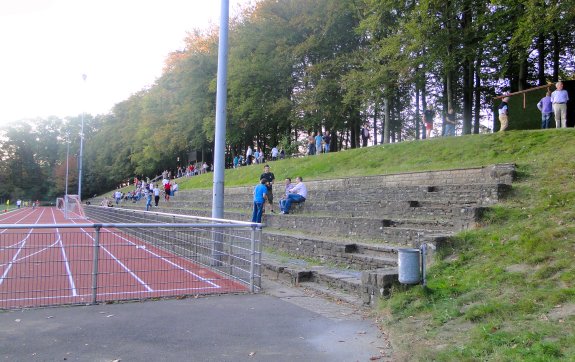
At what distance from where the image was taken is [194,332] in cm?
600

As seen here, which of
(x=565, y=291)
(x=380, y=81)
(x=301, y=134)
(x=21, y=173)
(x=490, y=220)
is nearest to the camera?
(x=565, y=291)

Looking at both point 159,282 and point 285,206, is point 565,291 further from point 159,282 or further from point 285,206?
point 285,206

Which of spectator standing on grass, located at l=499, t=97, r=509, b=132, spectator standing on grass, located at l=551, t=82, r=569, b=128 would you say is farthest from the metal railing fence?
spectator standing on grass, located at l=499, t=97, r=509, b=132

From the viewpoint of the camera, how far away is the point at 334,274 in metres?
8.95

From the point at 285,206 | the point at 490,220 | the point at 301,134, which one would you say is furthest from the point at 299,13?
the point at 490,220

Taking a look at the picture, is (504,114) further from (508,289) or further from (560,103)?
(508,289)

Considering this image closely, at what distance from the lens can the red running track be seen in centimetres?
755

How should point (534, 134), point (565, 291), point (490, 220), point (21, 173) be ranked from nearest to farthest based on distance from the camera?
point (565, 291) → point (490, 220) → point (534, 134) → point (21, 173)

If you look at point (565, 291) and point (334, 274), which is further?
point (334, 274)

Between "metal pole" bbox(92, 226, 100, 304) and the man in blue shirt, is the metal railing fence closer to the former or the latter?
"metal pole" bbox(92, 226, 100, 304)

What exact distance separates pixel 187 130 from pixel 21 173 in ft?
215

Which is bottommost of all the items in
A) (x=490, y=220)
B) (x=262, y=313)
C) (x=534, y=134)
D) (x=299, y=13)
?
(x=262, y=313)

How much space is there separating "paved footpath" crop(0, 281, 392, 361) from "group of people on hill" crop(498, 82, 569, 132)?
1182 centimetres

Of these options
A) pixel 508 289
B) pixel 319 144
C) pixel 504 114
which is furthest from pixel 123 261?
pixel 319 144
